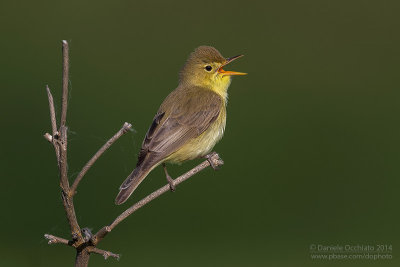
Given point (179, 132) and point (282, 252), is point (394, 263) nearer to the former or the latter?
point (282, 252)

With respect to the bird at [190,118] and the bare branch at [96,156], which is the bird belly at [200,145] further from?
the bare branch at [96,156]

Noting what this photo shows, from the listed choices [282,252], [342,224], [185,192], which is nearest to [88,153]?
[185,192]

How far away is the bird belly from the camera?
10.6 feet

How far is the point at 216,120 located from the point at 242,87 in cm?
343

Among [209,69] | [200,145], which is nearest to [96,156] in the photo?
[200,145]

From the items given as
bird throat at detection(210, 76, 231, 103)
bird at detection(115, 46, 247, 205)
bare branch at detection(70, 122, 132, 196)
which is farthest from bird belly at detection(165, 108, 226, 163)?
bare branch at detection(70, 122, 132, 196)

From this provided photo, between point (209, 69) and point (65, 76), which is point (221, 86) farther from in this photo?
point (65, 76)

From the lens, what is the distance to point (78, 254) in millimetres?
1428

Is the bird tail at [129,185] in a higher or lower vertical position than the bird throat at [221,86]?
lower

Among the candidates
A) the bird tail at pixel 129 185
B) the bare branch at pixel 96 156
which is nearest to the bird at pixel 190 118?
the bird tail at pixel 129 185

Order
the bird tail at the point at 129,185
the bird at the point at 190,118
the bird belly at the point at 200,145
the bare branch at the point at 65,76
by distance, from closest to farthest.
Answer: the bare branch at the point at 65,76 < the bird tail at the point at 129,185 < the bird at the point at 190,118 < the bird belly at the point at 200,145

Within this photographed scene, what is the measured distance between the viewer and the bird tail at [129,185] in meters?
2.42

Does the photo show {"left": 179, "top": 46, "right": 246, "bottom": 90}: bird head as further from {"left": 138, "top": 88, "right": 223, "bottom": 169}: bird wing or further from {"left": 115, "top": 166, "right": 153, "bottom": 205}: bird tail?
{"left": 115, "top": 166, "right": 153, "bottom": 205}: bird tail

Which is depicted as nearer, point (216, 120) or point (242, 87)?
point (216, 120)
